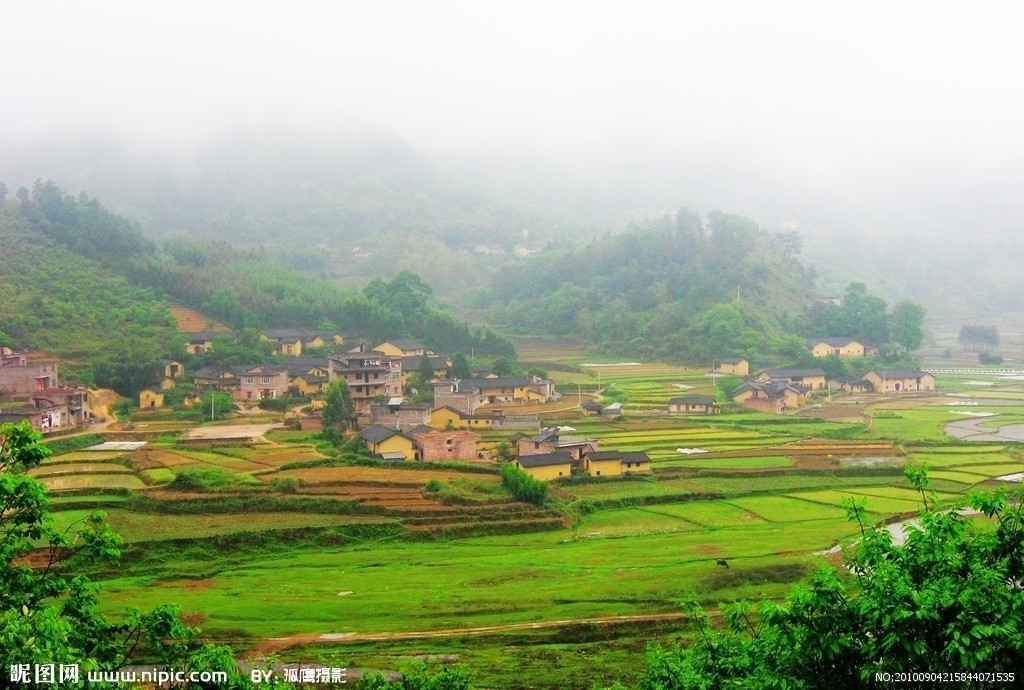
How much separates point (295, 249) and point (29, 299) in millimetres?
63141

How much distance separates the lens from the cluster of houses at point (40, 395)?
34812mm

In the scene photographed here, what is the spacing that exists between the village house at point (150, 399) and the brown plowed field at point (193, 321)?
11.4 metres

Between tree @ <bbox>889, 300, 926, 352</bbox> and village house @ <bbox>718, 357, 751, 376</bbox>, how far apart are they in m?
14.9

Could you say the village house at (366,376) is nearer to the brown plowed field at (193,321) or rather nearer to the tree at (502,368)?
the tree at (502,368)

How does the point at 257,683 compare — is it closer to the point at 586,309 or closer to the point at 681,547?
the point at 681,547

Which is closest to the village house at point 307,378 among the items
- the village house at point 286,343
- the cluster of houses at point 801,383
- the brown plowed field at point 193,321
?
the village house at point 286,343

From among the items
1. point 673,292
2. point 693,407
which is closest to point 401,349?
point 693,407

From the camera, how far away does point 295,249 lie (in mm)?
112125

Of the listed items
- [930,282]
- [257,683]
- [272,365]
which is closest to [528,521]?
[257,683]

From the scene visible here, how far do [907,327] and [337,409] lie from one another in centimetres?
4568

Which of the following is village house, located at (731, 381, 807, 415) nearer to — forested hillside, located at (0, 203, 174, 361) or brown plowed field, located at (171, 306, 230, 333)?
brown plowed field, located at (171, 306, 230, 333)

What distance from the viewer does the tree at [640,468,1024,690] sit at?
6.54m

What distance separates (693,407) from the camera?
45.2m

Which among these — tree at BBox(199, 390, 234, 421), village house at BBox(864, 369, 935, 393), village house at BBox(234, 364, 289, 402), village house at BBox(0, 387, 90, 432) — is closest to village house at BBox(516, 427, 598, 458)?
tree at BBox(199, 390, 234, 421)
